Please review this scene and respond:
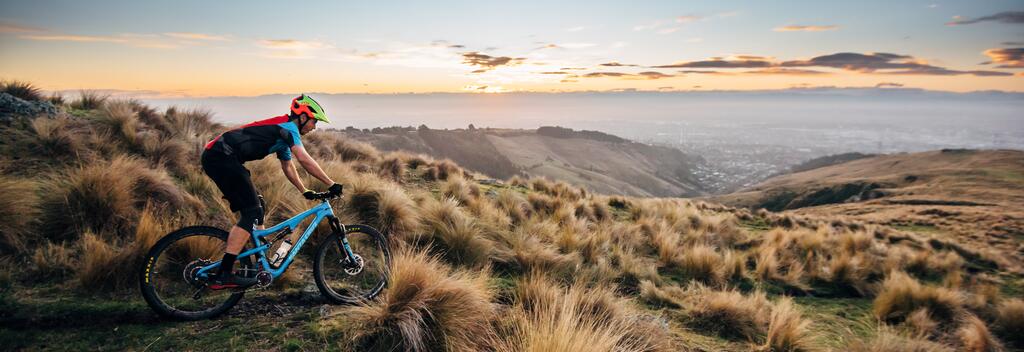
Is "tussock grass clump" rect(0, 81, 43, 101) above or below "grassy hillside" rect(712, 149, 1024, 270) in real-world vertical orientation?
above

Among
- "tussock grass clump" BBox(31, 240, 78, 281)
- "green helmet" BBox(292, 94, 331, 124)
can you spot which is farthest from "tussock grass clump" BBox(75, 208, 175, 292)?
"green helmet" BBox(292, 94, 331, 124)

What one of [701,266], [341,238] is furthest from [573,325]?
[701,266]

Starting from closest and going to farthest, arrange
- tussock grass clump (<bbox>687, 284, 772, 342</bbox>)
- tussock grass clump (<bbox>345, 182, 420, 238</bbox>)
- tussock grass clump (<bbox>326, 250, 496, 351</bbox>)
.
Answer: tussock grass clump (<bbox>326, 250, 496, 351</bbox>) → tussock grass clump (<bbox>687, 284, 772, 342</bbox>) → tussock grass clump (<bbox>345, 182, 420, 238</bbox>)

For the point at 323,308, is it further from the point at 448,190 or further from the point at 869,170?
the point at 869,170

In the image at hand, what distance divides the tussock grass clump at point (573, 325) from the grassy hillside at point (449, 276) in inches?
1.3

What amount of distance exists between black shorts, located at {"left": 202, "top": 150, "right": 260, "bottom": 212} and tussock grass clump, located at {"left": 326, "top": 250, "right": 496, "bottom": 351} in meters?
→ 1.66

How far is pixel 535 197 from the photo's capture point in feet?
48.1

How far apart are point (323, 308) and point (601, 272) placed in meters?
5.13

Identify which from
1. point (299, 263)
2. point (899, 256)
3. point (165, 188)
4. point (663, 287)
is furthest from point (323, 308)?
point (899, 256)

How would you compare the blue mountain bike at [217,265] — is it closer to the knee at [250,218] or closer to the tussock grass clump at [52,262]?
the knee at [250,218]

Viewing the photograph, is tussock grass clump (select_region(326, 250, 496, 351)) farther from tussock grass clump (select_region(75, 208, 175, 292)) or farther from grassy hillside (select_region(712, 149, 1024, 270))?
grassy hillside (select_region(712, 149, 1024, 270))

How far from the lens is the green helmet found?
16.3ft

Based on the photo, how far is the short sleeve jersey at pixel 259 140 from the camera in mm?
4719

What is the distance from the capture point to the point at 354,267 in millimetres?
5574
